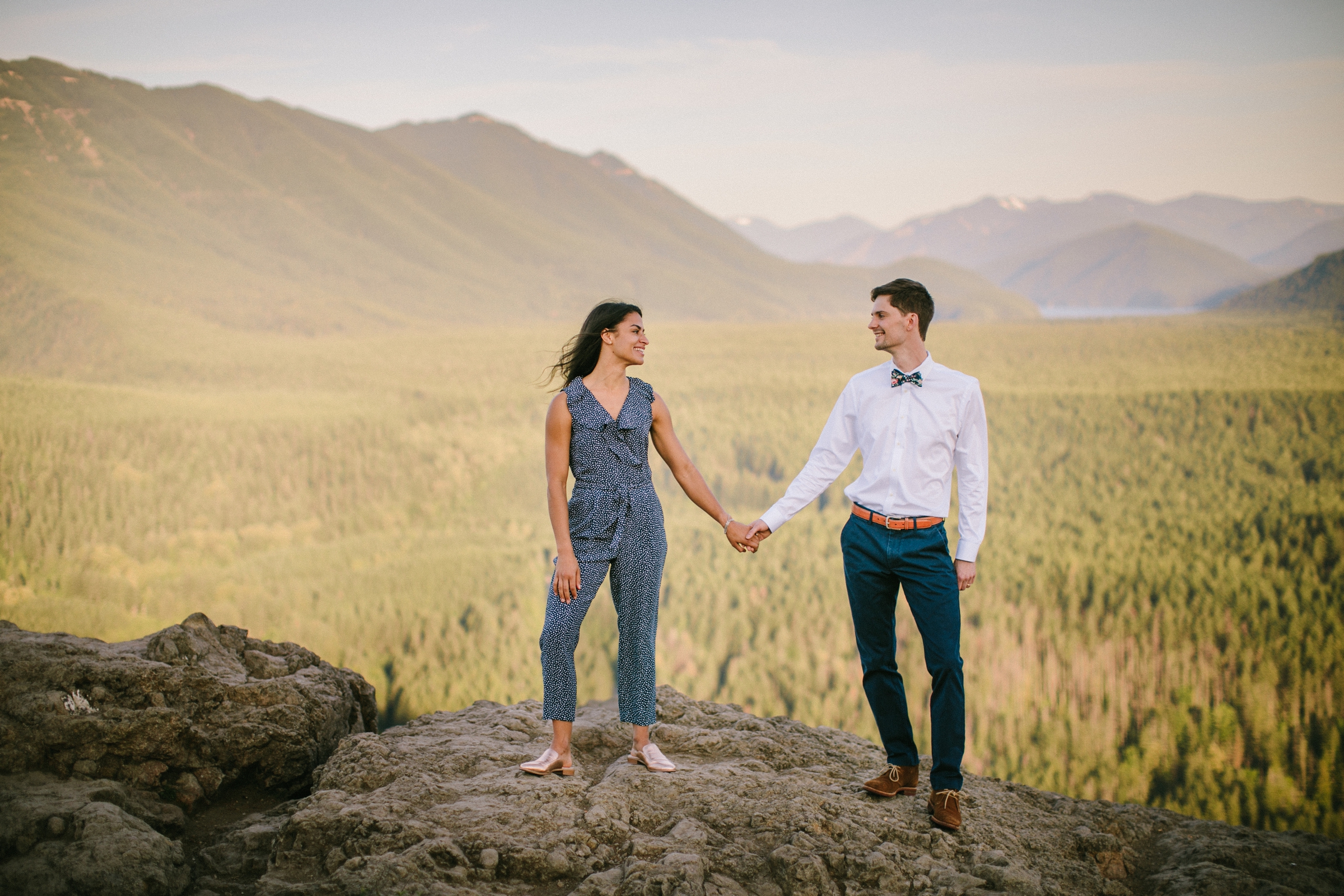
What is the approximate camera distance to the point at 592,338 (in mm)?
4137

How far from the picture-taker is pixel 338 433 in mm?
20141

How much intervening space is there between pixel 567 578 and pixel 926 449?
192cm

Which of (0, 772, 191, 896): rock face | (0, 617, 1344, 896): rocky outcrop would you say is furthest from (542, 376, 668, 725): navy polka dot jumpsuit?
(0, 772, 191, 896): rock face

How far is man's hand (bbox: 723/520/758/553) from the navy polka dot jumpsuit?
576 mm

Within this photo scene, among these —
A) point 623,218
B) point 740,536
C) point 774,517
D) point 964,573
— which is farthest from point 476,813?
point 623,218

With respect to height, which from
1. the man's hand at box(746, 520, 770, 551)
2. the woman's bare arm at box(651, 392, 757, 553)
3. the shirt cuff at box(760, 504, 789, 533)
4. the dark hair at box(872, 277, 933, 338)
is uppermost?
the dark hair at box(872, 277, 933, 338)

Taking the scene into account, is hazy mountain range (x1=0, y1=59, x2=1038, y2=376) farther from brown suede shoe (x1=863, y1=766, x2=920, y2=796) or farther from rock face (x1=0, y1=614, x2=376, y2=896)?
brown suede shoe (x1=863, y1=766, x2=920, y2=796)

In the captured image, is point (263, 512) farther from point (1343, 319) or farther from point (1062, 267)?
point (1062, 267)

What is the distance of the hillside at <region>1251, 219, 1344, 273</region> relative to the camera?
29.7 m

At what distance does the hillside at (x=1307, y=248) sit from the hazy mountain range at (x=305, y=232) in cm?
2787

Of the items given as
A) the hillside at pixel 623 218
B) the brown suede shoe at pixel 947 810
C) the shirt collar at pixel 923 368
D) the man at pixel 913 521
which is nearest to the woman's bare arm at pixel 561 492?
the man at pixel 913 521

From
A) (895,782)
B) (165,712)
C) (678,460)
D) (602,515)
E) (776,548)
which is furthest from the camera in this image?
(776,548)

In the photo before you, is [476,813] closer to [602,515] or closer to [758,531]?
[602,515]

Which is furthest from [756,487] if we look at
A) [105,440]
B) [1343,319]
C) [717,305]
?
[717,305]
